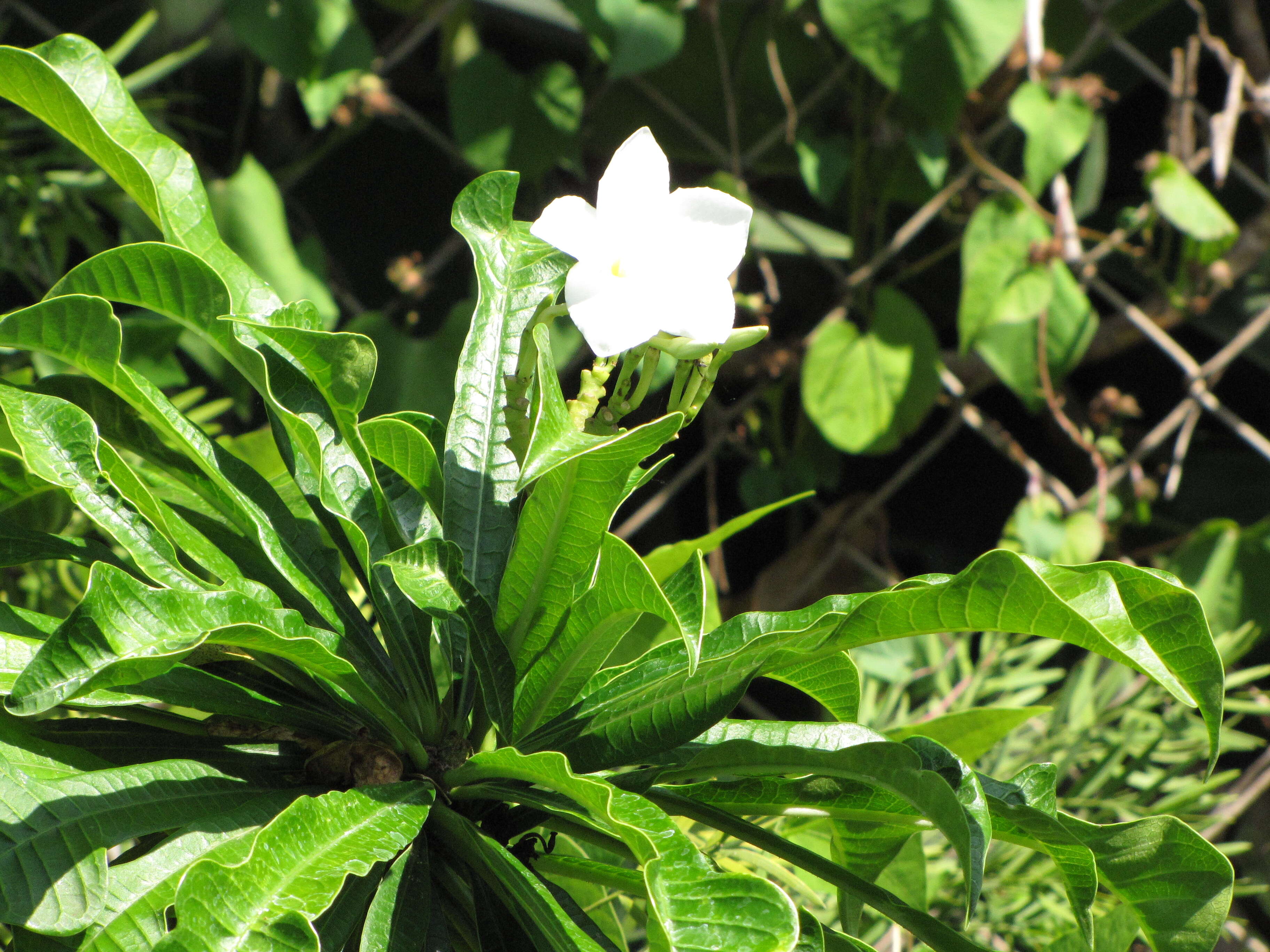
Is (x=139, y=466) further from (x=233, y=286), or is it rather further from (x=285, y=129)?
(x=285, y=129)

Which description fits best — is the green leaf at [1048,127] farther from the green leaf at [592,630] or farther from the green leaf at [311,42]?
the green leaf at [592,630]

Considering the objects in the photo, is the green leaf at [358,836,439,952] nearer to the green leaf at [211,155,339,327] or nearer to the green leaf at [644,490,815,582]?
the green leaf at [644,490,815,582]

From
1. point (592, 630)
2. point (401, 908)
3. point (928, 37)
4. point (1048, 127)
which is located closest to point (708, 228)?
point (592, 630)

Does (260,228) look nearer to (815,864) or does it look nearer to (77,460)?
(77,460)

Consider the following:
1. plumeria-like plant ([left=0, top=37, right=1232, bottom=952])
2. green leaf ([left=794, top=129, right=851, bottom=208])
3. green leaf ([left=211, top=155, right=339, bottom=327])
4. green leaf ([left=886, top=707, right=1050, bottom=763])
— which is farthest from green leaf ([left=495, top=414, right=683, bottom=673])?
green leaf ([left=794, top=129, right=851, bottom=208])

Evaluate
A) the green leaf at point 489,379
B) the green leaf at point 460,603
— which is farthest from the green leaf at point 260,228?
the green leaf at point 460,603

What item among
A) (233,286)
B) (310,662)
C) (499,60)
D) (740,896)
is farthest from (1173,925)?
(499,60)
